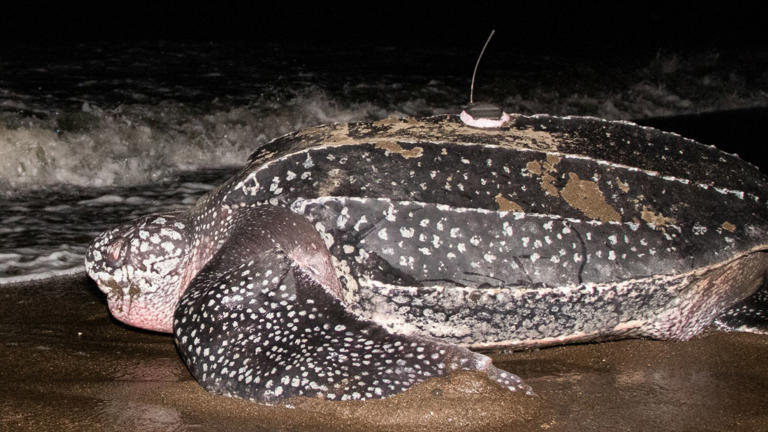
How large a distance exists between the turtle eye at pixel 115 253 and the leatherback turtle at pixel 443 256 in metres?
0.43

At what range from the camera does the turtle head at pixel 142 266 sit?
2.65 metres

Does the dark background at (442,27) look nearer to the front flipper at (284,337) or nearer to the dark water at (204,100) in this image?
the dark water at (204,100)

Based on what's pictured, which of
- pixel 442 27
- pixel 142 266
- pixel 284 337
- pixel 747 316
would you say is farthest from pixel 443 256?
pixel 442 27

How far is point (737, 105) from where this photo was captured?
9297 millimetres

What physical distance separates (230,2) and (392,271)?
58.1ft

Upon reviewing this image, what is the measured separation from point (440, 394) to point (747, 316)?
142 centimetres

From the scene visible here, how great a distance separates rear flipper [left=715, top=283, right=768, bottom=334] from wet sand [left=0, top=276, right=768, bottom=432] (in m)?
0.05

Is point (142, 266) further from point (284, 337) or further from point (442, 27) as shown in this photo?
point (442, 27)

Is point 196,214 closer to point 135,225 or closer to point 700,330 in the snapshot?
point 135,225

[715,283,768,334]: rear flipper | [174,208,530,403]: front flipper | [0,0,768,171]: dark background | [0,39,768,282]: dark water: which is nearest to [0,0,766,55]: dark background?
[0,0,768,171]: dark background

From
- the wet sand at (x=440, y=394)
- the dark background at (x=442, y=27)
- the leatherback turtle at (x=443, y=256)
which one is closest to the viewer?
the wet sand at (x=440, y=394)

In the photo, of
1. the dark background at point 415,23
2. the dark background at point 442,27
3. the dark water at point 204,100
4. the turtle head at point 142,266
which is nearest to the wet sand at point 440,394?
the turtle head at point 142,266

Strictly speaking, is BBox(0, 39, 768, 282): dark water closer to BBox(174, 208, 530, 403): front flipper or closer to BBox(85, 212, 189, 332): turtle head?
BBox(85, 212, 189, 332): turtle head

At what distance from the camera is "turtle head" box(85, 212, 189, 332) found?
8.70ft
